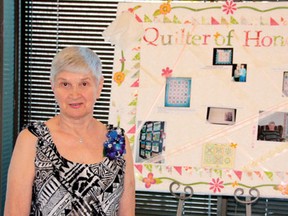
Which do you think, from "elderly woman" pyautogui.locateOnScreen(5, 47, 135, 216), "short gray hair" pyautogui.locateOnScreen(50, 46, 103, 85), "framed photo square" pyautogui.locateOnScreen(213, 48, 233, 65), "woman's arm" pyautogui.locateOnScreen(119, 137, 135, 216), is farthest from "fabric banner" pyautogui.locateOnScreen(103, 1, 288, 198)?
"short gray hair" pyautogui.locateOnScreen(50, 46, 103, 85)

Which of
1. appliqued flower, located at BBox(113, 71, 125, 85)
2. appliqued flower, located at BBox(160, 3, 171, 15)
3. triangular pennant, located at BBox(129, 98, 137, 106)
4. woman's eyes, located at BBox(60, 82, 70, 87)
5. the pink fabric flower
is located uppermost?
appliqued flower, located at BBox(160, 3, 171, 15)

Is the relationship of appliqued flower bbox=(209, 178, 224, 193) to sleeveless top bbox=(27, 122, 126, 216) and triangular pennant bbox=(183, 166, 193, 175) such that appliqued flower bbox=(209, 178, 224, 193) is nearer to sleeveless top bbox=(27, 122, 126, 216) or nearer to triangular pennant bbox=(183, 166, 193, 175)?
triangular pennant bbox=(183, 166, 193, 175)

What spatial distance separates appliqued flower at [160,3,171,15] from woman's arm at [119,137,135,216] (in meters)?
0.83

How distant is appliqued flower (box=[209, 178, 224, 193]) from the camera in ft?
7.21

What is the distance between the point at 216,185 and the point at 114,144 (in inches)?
29.4

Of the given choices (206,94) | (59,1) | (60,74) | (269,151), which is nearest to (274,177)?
(269,151)

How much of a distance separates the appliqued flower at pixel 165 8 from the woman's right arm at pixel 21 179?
106 cm

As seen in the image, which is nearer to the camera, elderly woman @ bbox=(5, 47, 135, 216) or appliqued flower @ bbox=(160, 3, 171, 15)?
elderly woman @ bbox=(5, 47, 135, 216)

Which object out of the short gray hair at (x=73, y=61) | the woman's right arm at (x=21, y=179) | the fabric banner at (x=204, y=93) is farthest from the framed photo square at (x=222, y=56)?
the woman's right arm at (x=21, y=179)

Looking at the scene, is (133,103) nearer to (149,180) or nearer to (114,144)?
(149,180)

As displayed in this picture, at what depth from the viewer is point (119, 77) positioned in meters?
2.27

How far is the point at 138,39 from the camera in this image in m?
2.27

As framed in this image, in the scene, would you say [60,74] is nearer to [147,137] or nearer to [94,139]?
[94,139]

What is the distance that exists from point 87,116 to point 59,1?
1.63 metres
